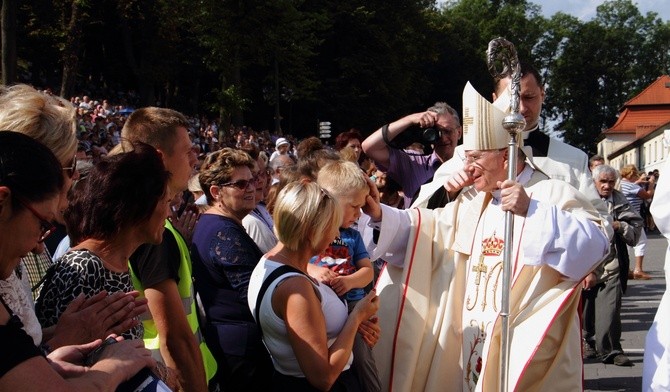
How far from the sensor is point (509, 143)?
3619 millimetres

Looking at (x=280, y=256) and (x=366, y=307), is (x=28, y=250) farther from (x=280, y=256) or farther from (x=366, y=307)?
(x=366, y=307)

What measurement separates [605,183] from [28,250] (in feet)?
24.1

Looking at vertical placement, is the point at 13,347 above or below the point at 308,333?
above

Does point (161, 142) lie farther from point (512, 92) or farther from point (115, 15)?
point (115, 15)

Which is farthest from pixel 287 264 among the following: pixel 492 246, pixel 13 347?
pixel 13 347

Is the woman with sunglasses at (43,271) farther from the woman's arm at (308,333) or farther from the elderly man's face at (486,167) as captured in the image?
the elderly man's face at (486,167)

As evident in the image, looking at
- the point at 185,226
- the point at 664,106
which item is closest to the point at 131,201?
the point at 185,226

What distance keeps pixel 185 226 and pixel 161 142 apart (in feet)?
4.63

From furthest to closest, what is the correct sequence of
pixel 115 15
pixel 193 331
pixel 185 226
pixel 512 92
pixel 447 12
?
pixel 447 12 → pixel 115 15 → pixel 185 226 → pixel 512 92 → pixel 193 331

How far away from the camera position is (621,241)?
820cm

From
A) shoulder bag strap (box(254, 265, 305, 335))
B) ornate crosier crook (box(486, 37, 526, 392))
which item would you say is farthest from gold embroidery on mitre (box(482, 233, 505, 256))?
shoulder bag strap (box(254, 265, 305, 335))

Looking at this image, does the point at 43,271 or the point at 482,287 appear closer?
the point at 43,271

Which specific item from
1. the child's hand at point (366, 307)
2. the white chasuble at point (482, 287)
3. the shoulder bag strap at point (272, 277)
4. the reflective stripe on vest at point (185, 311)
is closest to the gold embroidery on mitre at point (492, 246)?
the white chasuble at point (482, 287)

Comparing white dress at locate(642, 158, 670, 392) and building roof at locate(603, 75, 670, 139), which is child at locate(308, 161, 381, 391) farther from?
building roof at locate(603, 75, 670, 139)
